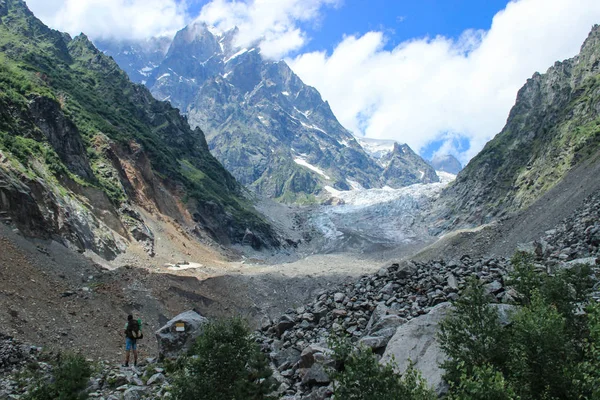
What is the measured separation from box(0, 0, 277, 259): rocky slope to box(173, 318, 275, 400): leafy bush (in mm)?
25288

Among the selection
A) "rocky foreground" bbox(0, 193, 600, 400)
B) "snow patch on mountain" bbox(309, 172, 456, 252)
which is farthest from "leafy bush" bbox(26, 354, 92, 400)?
"snow patch on mountain" bbox(309, 172, 456, 252)

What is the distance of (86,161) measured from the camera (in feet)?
178

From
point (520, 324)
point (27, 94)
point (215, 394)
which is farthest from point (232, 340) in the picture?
point (27, 94)

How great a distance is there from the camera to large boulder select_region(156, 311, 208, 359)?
19.5 metres

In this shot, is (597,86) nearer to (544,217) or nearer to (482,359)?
(544,217)

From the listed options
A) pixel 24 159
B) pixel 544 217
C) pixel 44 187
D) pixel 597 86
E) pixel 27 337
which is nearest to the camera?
pixel 27 337

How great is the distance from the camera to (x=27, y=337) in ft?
62.2

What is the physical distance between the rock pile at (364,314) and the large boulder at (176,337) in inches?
135

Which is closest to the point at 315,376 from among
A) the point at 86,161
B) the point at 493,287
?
the point at 493,287

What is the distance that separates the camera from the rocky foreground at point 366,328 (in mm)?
14742

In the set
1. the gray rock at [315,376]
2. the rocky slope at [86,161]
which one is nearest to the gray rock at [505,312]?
the gray rock at [315,376]

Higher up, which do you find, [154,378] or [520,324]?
[154,378]

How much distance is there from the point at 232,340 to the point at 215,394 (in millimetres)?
1481

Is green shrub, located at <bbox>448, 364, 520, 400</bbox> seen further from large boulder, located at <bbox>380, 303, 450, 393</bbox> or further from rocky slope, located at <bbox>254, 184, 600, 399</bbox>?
large boulder, located at <bbox>380, 303, 450, 393</bbox>
